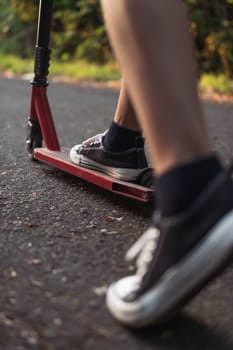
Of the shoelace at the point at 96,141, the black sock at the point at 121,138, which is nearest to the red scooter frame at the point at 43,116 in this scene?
the shoelace at the point at 96,141

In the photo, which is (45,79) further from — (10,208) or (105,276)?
(105,276)

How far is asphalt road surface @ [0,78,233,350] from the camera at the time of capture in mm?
1110

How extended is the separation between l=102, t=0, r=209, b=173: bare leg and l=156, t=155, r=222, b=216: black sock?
2cm

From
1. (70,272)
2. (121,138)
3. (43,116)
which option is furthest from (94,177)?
(70,272)

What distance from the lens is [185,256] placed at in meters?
1.05

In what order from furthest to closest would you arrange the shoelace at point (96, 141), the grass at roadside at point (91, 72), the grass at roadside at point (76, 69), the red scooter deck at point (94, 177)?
the grass at roadside at point (76, 69) < the grass at roadside at point (91, 72) < the shoelace at point (96, 141) < the red scooter deck at point (94, 177)

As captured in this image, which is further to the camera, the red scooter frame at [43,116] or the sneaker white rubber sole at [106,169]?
the red scooter frame at [43,116]

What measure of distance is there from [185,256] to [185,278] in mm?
37

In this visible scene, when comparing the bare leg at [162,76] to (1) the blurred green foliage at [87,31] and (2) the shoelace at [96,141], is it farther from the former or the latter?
(1) the blurred green foliage at [87,31]

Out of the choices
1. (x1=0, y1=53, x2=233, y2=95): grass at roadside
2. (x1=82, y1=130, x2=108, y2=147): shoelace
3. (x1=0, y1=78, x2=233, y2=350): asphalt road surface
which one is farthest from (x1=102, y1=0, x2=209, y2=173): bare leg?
(x1=0, y1=53, x2=233, y2=95): grass at roadside

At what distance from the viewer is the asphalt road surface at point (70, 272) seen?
111 cm

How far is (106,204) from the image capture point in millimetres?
1938

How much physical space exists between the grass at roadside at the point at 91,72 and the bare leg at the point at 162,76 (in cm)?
529

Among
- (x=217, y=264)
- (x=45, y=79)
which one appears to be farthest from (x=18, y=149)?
(x=217, y=264)
